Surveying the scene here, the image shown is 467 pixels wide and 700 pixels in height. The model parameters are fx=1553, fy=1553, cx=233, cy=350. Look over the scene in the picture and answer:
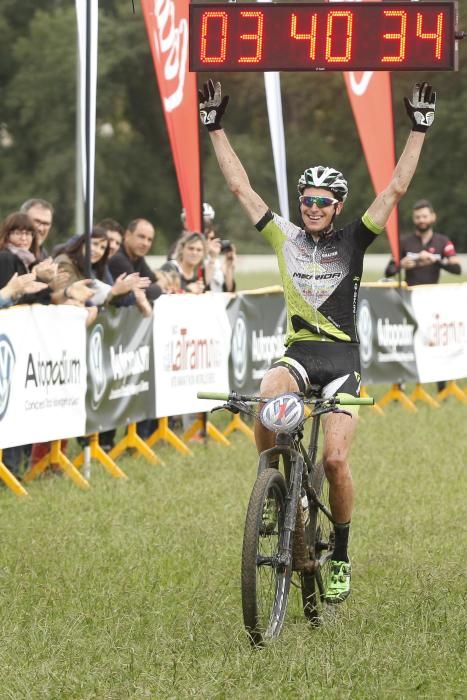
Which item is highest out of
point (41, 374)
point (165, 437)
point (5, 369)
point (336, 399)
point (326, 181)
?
point (326, 181)

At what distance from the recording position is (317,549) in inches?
298

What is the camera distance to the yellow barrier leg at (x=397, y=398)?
18.4m

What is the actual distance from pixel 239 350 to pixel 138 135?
201ft

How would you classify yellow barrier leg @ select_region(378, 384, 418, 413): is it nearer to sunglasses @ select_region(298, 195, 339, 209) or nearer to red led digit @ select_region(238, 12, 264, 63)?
red led digit @ select_region(238, 12, 264, 63)

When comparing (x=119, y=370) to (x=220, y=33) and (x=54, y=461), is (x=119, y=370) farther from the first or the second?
(x=220, y=33)

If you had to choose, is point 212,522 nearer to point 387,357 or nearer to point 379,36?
point 379,36

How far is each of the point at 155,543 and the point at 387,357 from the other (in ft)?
30.4

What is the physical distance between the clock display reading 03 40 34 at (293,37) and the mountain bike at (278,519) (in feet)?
7.57

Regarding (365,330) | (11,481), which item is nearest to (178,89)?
(11,481)

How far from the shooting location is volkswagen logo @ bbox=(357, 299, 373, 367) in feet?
59.2

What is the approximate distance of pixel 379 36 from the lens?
873cm

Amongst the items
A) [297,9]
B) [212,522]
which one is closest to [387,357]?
[212,522]

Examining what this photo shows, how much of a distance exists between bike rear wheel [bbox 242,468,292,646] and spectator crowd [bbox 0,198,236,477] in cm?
445

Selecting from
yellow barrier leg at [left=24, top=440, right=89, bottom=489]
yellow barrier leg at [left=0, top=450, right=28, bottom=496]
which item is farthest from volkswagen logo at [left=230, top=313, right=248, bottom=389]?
yellow barrier leg at [left=0, top=450, right=28, bottom=496]
